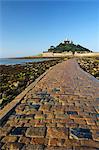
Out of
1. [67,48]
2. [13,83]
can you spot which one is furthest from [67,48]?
[13,83]

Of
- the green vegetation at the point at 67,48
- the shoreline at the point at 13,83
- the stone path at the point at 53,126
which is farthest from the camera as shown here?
the green vegetation at the point at 67,48

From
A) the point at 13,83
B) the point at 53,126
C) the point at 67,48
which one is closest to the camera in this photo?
the point at 53,126

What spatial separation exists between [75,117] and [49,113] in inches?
26.3

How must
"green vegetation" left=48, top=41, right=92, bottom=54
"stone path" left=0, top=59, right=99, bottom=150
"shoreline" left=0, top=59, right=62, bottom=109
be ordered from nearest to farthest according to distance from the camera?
"stone path" left=0, top=59, right=99, bottom=150 → "shoreline" left=0, top=59, right=62, bottom=109 → "green vegetation" left=48, top=41, right=92, bottom=54

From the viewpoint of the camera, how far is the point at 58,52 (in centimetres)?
10694

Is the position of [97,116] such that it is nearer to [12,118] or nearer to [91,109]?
[91,109]

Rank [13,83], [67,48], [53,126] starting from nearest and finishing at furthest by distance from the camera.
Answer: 1. [53,126]
2. [13,83]
3. [67,48]

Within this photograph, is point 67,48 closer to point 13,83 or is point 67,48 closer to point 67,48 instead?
point 67,48

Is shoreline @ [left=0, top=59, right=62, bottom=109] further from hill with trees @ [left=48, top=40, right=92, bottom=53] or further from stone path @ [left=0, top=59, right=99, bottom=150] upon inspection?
hill with trees @ [left=48, top=40, right=92, bottom=53]

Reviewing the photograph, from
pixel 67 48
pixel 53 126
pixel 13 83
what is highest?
pixel 67 48

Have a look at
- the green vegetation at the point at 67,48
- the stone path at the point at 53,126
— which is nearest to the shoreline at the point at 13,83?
the stone path at the point at 53,126

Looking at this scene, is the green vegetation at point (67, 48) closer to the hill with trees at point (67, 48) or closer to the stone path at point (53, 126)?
the hill with trees at point (67, 48)

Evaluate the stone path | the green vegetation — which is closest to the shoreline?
the stone path

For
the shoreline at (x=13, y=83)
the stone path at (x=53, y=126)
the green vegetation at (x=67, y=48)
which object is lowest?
the shoreline at (x=13, y=83)
